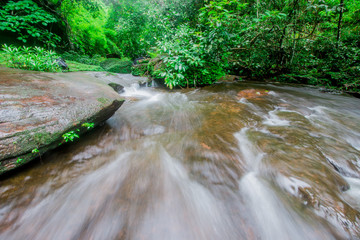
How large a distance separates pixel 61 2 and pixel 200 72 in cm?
855

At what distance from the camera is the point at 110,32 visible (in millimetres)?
12508

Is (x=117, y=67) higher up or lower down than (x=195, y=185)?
higher up

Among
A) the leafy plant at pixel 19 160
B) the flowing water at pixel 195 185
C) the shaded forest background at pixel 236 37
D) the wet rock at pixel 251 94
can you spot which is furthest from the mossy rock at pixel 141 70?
the leafy plant at pixel 19 160

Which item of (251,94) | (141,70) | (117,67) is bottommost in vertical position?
(251,94)

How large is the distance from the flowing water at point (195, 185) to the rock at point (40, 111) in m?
0.37

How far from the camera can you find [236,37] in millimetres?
5391

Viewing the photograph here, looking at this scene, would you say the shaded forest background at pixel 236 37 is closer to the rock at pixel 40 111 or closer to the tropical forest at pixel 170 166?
the tropical forest at pixel 170 166

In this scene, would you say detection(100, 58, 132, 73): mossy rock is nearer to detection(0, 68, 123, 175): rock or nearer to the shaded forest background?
the shaded forest background

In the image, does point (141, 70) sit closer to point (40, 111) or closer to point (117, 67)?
point (117, 67)

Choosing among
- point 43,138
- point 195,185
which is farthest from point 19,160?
point 195,185

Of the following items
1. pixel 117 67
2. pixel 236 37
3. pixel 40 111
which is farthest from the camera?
pixel 117 67

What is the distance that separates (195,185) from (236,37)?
Result: 18.7ft

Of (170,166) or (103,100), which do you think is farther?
(103,100)

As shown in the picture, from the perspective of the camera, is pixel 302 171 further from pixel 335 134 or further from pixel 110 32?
pixel 110 32
